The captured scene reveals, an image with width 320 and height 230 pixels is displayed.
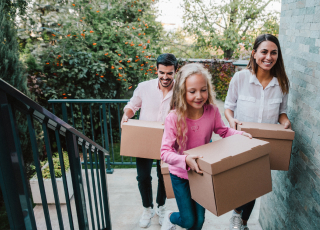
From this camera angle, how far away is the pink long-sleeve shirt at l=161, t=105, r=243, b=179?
149 cm

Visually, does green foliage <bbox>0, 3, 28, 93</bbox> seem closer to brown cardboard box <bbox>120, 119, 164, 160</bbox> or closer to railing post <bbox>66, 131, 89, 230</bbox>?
brown cardboard box <bbox>120, 119, 164, 160</bbox>

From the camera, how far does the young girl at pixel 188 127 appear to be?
4.82ft

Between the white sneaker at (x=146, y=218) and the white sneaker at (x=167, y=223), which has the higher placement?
the white sneaker at (x=167, y=223)

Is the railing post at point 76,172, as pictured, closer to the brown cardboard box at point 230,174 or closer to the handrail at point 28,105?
the handrail at point 28,105

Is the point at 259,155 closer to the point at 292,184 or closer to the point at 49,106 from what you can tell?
the point at 292,184

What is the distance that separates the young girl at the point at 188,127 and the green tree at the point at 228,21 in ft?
19.2

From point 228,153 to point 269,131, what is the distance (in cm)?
45

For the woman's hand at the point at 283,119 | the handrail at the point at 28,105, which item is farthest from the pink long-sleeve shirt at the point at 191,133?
the handrail at the point at 28,105

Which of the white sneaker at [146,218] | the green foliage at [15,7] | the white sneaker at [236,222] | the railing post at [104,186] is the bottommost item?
the white sneaker at [146,218]

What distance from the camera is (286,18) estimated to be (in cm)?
178

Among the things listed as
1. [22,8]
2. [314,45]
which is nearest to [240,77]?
[314,45]

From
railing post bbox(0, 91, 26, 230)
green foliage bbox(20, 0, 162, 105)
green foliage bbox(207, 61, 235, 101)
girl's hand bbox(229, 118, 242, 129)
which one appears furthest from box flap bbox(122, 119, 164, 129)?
green foliage bbox(207, 61, 235, 101)

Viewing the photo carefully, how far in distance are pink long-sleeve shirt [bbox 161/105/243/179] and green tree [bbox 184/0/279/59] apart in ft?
19.1

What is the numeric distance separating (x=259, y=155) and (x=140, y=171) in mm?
1041
